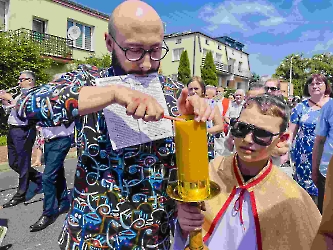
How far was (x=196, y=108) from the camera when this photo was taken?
126cm

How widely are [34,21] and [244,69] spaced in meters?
33.6

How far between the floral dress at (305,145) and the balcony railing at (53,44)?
14.7m

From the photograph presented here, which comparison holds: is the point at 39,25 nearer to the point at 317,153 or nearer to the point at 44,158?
the point at 44,158

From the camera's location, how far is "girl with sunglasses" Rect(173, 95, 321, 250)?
1922 millimetres

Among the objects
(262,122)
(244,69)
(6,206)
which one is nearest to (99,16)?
(6,206)

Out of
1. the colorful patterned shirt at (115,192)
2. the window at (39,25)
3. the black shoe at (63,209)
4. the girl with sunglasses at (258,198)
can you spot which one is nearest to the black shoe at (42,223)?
the black shoe at (63,209)

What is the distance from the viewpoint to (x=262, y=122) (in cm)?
209

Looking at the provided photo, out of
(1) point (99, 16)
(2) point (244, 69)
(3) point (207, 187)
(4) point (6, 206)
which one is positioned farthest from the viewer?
(2) point (244, 69)

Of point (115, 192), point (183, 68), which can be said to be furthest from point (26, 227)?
point (183, 68)

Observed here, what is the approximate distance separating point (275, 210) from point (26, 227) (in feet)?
11.7

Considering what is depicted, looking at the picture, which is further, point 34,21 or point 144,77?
point 34,21

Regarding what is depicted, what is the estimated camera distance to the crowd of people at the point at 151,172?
1.25 metres

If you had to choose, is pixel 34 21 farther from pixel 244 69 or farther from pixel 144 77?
pixel 244 69

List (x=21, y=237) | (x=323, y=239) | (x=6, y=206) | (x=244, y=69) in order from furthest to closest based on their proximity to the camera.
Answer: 1. (x=244, y=69)
2. (x=6, y=206)
3. (x=21, y=237)
4. (x=323, y=239)
